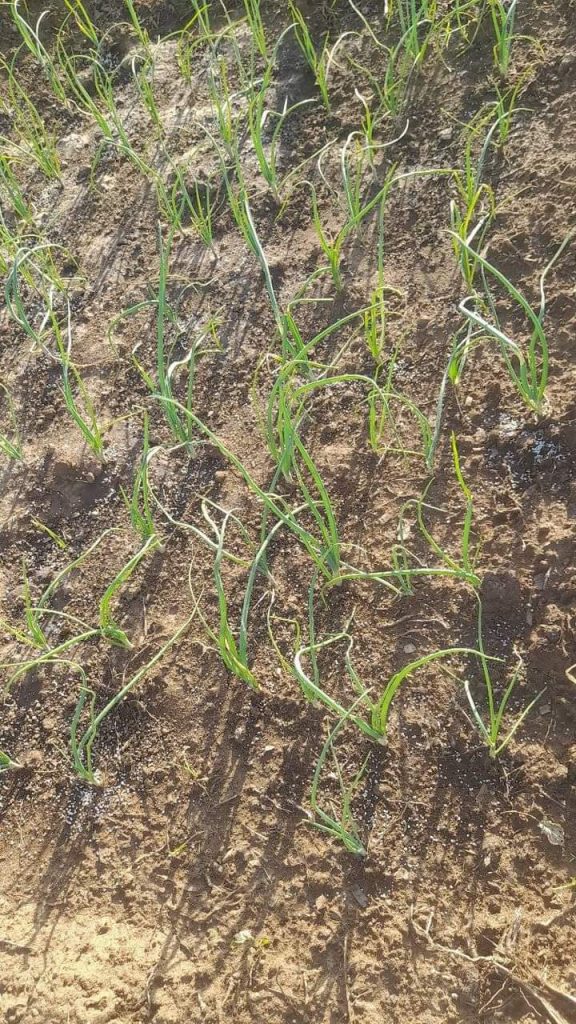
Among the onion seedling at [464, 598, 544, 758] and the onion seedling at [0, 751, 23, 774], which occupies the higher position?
the onion seedling at [0, 751, 23, 774]

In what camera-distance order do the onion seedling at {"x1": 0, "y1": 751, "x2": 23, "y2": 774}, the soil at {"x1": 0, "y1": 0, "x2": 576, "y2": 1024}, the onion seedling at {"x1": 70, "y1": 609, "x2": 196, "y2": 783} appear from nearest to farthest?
the soil at {"x1": 0, "y1": 0, "x2": 576, "y2": 1024}
the onion seedling at {"x1": 70, "y1": 609, "x2": 196, "y2": 783}
the onion seedling at {"x1": 0, "y1": 751, "x2": 23, "y2": 774}

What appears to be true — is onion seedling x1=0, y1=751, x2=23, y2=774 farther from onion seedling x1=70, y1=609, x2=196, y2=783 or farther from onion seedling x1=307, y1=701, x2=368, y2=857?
onion seedling x1=307, y1=701, x2=368, y2=857

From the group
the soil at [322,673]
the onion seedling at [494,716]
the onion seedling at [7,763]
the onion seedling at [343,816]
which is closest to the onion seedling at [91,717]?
the soil at [322,673]

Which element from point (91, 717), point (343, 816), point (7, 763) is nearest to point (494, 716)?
point (343, 816)

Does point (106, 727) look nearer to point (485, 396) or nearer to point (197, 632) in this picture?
point (197, 632)

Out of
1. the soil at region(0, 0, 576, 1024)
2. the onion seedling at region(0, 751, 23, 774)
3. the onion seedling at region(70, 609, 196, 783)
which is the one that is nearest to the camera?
the soil at region(0, 0, 576, 1024)

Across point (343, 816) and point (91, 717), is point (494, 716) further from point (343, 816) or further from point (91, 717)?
point (91, 717)

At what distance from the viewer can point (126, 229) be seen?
2.18m

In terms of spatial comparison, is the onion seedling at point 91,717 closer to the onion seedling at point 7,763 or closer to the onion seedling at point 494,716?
the onion seedling at point 7,763

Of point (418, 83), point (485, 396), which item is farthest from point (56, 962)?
point (418, 83)

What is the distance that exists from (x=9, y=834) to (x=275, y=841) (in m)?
0.57

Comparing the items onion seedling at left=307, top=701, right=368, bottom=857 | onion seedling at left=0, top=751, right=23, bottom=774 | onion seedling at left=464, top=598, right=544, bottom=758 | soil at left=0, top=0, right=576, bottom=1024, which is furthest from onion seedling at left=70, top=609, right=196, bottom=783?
onion seedling at left=464, top=598, right=544, bottom=758

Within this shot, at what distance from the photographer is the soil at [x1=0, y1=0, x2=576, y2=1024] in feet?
4.01

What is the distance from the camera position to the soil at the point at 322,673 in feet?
4.01
